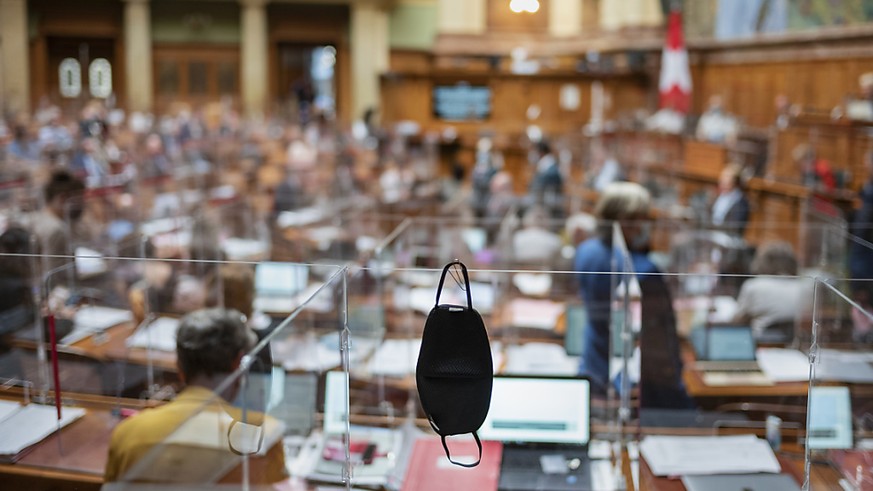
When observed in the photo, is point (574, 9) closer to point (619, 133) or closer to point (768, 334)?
point (619, 133)

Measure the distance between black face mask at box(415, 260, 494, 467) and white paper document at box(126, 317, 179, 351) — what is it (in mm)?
2797

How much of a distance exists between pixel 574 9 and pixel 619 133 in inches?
265

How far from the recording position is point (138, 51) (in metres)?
22.7

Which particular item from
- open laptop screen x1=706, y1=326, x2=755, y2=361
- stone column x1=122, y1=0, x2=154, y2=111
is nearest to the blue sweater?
open laptop screen x1=706, y1=326, x2=755, y2=361

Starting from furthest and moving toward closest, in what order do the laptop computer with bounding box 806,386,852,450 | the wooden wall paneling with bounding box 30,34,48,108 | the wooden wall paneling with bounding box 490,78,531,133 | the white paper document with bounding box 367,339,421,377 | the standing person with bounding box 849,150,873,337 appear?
the wooden wall paneling with bounding box 490,78,531,133 → the wooden wall paneling with bounding box 30,34,48,108 → the white paper document with bounding box 367,339,421,377 → the standing person with bounding box 849,150,873,337 → the laptop computer with bounding box 806,386,852,450

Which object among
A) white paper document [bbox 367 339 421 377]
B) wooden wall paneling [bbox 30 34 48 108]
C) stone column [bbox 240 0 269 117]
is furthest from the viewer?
stone column [bbox 240 0 269 117]

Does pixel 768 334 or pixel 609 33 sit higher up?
pixel 609 33

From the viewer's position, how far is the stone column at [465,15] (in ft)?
75.1

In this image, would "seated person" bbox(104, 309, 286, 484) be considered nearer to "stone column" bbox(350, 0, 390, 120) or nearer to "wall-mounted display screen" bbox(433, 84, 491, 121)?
"wall-mounted display screen" bbox(433, 84, 491, 121)

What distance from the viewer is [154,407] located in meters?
3.46

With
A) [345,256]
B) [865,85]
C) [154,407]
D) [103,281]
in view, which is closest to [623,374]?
[154,407]

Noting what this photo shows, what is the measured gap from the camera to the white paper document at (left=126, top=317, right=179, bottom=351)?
526 centimetres

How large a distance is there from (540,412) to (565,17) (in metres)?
19.5

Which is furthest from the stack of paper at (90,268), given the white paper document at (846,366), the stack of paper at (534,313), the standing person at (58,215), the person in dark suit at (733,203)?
the person in dark suit at (733,203)
